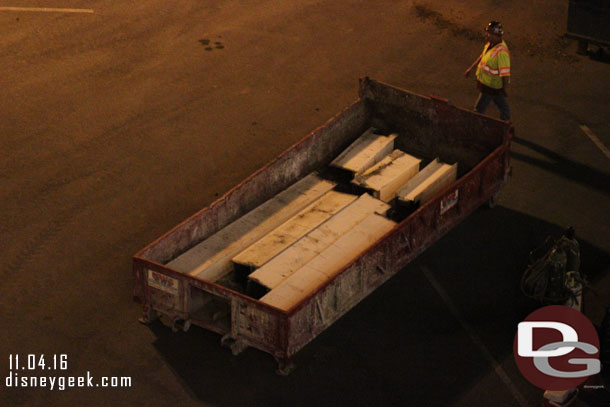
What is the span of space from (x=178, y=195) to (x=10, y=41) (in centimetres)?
639

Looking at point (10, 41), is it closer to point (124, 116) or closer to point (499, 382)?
point (124, 116)

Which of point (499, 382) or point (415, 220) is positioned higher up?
point (415, 220)

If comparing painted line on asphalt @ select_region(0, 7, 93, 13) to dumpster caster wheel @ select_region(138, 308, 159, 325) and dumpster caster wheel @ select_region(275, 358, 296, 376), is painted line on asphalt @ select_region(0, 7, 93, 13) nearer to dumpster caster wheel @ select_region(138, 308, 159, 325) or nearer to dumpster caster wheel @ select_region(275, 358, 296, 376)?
dumpster caster wheel @ select_region(138, 308, 159, 325)

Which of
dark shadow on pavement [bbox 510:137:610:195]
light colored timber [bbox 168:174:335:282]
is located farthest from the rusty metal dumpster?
dark shadow on pavement [bbox 510:137:610:195]

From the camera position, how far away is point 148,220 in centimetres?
1441

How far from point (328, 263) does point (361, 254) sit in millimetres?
531

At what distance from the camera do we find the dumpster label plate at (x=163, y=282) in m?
12.0

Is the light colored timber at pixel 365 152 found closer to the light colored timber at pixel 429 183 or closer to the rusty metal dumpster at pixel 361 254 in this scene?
the rusty metal dumpster at pixel 361 254

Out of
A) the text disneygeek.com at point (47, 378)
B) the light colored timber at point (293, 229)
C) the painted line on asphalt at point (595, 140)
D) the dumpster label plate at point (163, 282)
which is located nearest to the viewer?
the text disneygeek.com at point (47, 378)

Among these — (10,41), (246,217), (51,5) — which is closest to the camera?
(246,217)

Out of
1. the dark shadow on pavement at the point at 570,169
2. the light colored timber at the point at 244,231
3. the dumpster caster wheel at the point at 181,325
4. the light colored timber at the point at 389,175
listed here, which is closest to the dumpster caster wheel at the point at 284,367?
the dumpster caster wheel at the point at 181,325

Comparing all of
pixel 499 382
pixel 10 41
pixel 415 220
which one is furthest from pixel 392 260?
pixel 10 41

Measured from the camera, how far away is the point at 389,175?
14.2 m

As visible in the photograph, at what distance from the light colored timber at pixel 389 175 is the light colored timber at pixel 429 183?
160mm
